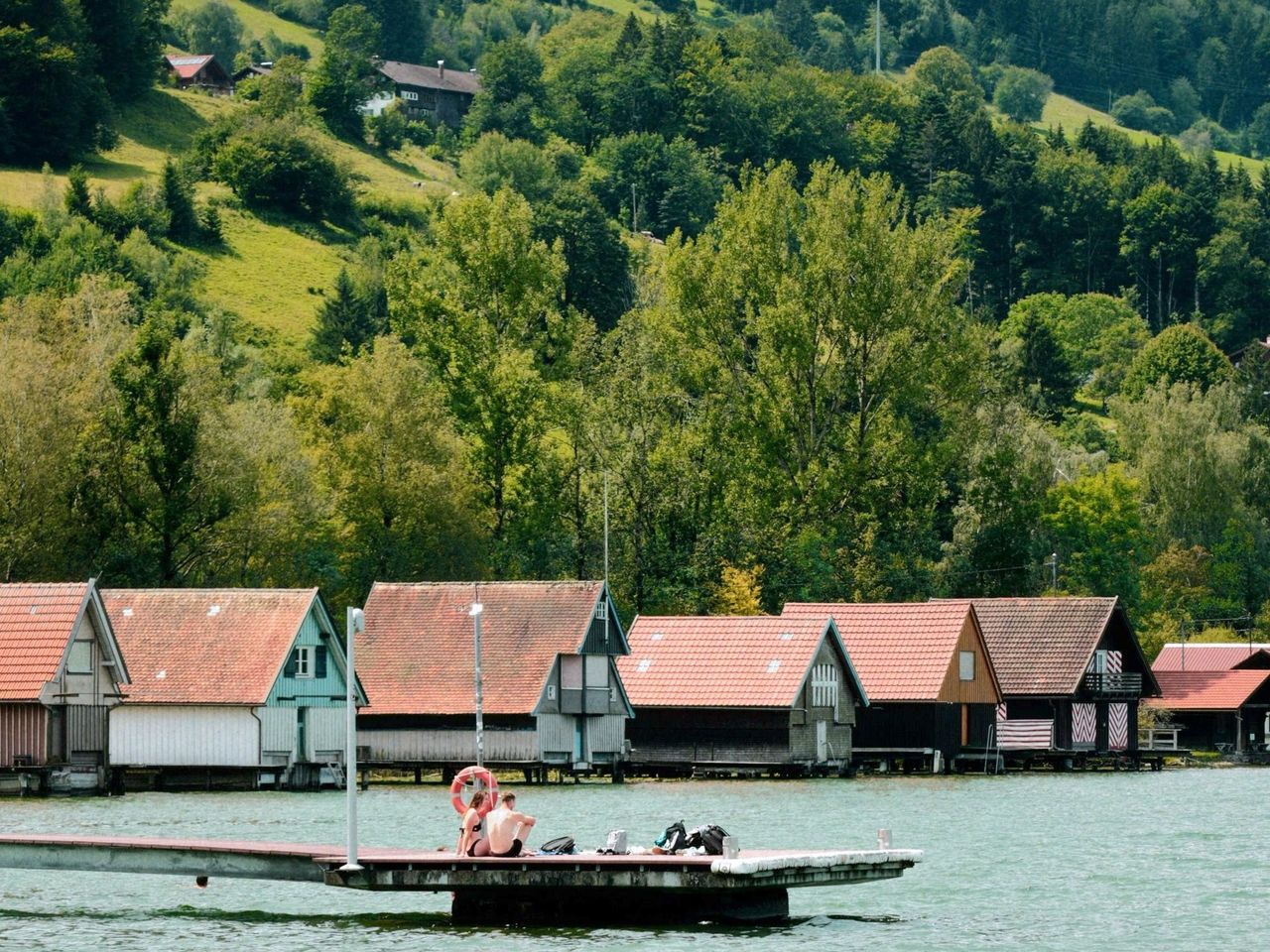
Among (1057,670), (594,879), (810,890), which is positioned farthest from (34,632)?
(1057,670)

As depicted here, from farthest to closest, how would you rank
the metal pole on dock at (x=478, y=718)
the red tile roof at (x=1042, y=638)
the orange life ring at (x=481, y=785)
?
the red tile roof at (x=1042, y=638), the metal pole on dock at (x=478, y=718), the orange life ring at (x=481, y=785)

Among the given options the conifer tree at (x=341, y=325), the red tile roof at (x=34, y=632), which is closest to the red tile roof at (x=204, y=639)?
the red tile roof at (x=34, y=632)

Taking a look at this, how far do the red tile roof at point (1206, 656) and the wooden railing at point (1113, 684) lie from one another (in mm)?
16938

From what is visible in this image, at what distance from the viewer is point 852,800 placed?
228ft

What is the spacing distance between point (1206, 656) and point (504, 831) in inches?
3120

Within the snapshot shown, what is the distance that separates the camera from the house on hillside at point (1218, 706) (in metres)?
107

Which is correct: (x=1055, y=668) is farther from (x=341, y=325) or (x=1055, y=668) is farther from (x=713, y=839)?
(x=341, y=325)

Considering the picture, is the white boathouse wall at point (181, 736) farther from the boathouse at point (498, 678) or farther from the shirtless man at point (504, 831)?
the shirtless man at point (504, 831)

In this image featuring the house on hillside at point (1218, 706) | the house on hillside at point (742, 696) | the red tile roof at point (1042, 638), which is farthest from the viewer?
the house on hillside at point (1218, 706)

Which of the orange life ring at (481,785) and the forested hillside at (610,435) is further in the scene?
the forested hillside at (610,435)

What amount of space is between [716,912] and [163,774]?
36566mm

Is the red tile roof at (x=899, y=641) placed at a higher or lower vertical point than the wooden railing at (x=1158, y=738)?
higher

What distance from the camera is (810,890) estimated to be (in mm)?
46312

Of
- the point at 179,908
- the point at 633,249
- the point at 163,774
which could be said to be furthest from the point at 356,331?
the point at 179,908
